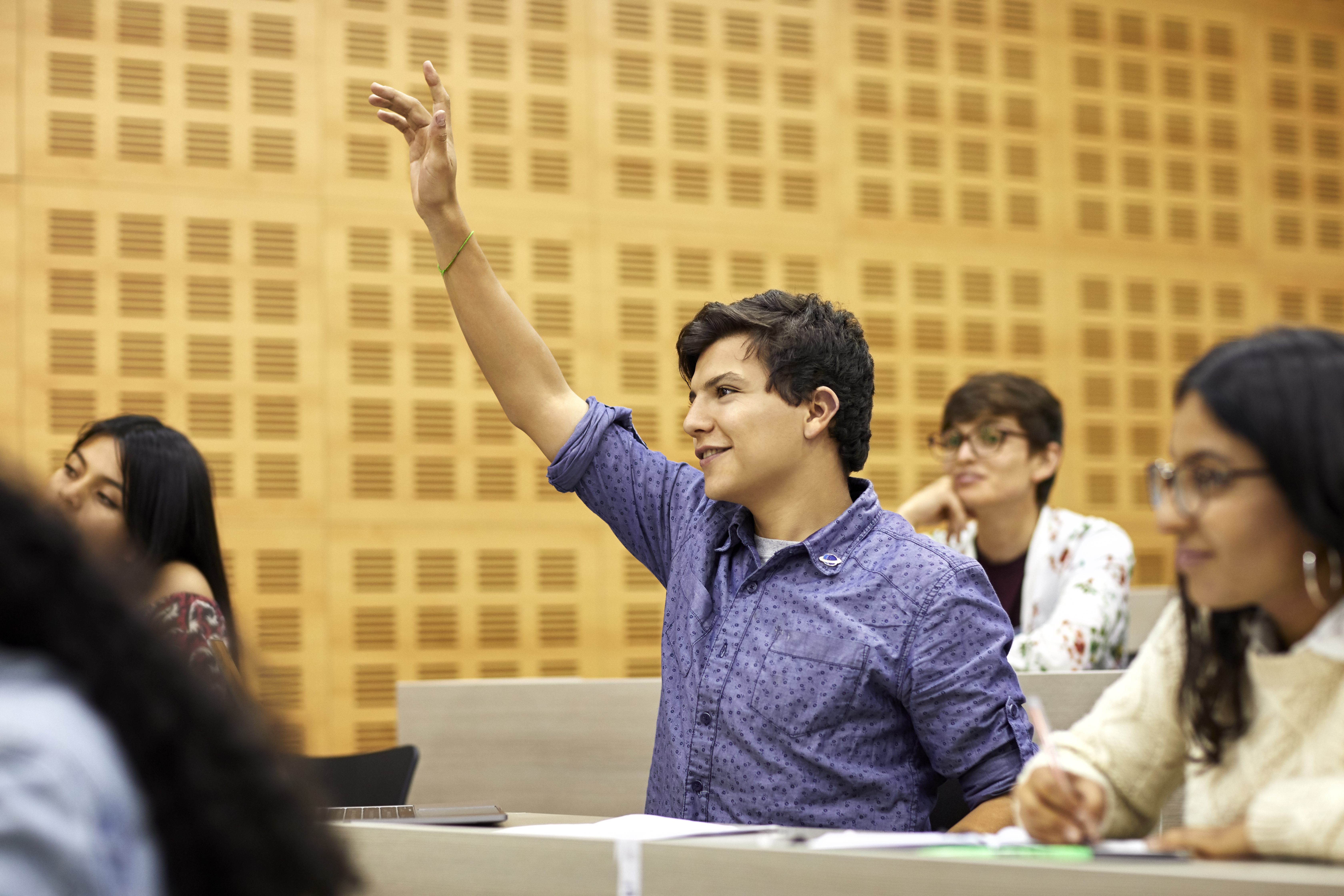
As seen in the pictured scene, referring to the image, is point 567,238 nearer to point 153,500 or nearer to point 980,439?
point 980,439

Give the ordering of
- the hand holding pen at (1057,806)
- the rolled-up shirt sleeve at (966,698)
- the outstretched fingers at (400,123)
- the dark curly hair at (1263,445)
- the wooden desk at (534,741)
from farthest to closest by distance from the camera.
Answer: the wooden desk at (534,741), the outstretched fingers at (400,123), the rolled-up shirt sleeve at (966,698), the hand holding pen at (1057,806), the dark curly hair at (1263,445)

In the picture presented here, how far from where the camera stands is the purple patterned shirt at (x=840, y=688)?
1989mm

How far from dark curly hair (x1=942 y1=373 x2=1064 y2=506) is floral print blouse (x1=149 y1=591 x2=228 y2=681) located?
2.07 metres

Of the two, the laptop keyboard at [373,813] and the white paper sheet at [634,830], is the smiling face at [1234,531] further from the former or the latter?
the laptop keyboard at [373,813]

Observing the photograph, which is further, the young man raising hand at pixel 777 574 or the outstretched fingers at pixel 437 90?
the outstretched fingers at pixel 437 90

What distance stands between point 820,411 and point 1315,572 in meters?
1.11

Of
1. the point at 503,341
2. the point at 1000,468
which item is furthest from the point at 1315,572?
the point at 1000,468

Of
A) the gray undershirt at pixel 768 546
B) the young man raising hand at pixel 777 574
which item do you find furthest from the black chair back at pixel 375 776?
the gray undershirt at pixel 768 546

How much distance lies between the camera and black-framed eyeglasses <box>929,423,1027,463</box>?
3518 mm

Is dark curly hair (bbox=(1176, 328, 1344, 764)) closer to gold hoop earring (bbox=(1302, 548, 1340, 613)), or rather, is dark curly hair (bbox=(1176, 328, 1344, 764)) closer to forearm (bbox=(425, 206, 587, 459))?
gold hoop earring (bbox=(1302, 548, 1340, 613))

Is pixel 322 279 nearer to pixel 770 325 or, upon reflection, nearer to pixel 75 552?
pixel 770 325

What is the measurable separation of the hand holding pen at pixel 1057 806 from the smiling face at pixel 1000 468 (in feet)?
6.77

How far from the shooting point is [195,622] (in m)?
2.53

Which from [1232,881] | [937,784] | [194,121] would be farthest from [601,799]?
[194,121]
